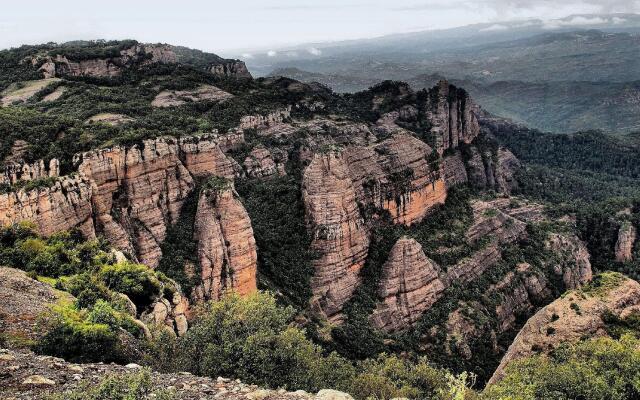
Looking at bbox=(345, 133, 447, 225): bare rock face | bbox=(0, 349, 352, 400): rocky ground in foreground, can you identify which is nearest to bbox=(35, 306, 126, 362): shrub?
bbox=(0, 349, 352, 400): rocky ground in foreground

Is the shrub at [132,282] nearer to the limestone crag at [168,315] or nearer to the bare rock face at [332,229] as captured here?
the limestone crag at [168,315]

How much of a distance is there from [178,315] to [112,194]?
15020 millimetres

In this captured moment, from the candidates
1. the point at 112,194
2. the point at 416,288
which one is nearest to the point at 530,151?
the point at 416,288

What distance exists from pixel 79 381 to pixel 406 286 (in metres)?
43.2

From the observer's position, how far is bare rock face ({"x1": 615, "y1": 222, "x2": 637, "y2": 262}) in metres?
84.9

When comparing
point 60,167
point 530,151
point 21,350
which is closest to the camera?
point 21,350

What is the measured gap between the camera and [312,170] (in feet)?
182

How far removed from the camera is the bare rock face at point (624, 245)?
84938mm

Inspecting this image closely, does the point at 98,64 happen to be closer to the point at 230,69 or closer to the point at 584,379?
the point at 230,69

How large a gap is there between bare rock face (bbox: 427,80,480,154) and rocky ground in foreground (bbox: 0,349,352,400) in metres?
86.0

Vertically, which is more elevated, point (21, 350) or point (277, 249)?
point (21, 350)

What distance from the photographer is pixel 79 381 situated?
16.5 metres

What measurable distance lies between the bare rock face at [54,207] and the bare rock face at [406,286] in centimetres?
3115

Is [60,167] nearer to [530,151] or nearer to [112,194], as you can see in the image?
[112,194]
